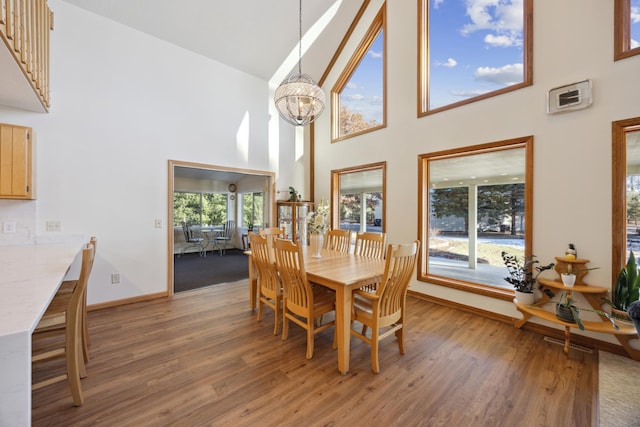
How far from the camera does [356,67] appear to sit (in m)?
5.02

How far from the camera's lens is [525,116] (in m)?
2.86

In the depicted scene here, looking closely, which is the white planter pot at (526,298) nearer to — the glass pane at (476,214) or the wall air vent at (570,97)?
the glass pane at (476,214)

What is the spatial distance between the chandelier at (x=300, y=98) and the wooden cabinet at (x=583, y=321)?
309cm

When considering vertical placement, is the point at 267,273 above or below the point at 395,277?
below

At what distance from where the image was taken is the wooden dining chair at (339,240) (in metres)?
3.50

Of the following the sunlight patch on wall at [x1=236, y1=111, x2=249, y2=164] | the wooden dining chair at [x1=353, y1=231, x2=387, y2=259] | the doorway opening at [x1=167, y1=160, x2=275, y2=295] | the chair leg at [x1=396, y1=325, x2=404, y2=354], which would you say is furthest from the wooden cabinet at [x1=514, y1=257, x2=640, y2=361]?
the doorway opening at [x1=167, y1=160, x2=275, y2=295]

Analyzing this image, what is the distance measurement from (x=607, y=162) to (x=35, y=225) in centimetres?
609

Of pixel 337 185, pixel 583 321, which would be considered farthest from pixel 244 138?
pixel 583 321

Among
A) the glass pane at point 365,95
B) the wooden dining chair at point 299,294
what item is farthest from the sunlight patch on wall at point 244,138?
the wooden dining chair at point 299,294

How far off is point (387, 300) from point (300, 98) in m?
2.42

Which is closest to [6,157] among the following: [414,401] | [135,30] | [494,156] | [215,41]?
[135,30]

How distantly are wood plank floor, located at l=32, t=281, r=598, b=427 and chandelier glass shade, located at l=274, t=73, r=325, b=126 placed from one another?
2535 millimetres

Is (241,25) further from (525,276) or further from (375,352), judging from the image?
(525,276)

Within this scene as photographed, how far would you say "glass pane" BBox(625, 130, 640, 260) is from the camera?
236 centimetres
